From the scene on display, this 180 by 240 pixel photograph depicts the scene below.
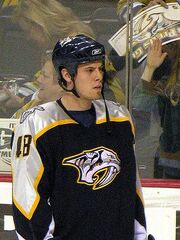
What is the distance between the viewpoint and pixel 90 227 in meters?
2.72

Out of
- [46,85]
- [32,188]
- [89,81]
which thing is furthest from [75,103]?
[46,85]

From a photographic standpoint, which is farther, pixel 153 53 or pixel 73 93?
pixel 153 53

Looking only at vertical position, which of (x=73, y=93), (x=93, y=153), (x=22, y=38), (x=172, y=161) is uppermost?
(x=22, y=38)

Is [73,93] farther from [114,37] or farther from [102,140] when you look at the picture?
[114,37]

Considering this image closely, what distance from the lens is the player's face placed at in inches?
109

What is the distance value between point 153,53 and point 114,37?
Result: 0.28 metres

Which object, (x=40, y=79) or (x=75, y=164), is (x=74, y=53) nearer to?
(x=75, y=164)

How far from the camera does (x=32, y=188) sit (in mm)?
2703

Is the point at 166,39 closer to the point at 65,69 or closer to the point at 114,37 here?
the point at 114,37

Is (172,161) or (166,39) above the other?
(166,39)

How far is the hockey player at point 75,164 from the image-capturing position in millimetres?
2695

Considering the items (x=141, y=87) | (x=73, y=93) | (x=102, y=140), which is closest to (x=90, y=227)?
(x=102, y=140)

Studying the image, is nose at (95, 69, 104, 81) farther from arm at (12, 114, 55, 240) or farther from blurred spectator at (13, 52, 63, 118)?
blurred spectator at (13, 52, 63, 118)

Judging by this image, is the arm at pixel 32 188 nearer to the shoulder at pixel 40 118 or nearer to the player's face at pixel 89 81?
the shoulder at pixel 40 118
